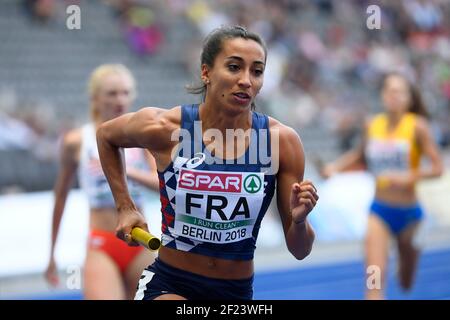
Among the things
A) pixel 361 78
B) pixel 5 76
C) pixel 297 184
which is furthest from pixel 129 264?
pixel 361 78

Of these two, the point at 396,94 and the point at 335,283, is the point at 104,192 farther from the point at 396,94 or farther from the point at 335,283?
the point at 335,283

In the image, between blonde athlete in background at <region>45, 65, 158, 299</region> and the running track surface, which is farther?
the running track surface

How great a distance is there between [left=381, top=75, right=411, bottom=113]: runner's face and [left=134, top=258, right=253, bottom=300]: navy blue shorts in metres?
4.27

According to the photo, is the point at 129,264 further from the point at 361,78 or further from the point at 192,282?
the point at 361,78

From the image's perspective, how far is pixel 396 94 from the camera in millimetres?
7836

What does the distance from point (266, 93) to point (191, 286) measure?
10.1m

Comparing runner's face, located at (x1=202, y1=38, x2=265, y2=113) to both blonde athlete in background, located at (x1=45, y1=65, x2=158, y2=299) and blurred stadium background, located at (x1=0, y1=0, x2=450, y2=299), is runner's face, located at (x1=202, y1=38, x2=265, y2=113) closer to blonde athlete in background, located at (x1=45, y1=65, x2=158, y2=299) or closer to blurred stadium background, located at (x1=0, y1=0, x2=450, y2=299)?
blonde athlete in background, located at (x1=45, y1=65, x2=158, y2=299)

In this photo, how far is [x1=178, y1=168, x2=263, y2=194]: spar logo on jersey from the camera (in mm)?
3748

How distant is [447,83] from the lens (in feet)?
60.0

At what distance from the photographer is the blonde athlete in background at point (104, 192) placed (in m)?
5.36
